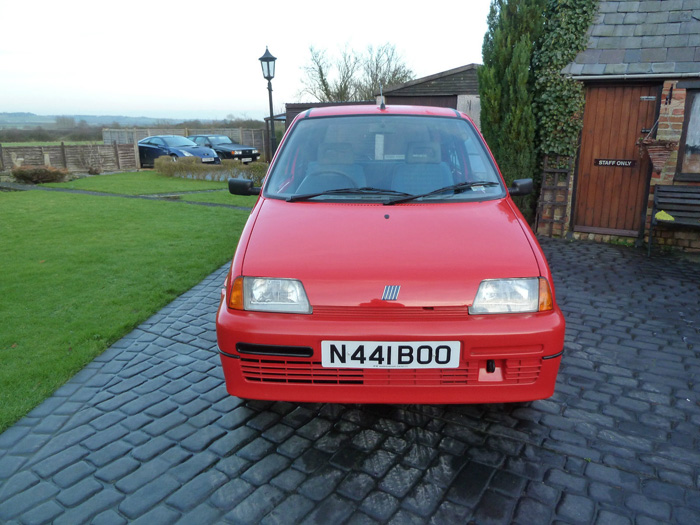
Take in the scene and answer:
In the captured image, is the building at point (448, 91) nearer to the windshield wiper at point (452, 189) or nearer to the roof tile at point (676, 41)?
the roof tile at point (676, 41)

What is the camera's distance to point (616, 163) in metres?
8.26

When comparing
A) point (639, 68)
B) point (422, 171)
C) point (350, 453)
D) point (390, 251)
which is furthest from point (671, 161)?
point (350, 453)

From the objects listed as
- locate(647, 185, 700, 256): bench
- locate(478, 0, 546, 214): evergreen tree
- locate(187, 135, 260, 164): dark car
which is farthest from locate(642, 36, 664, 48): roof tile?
locate(187, 135, 260, 164): dark car

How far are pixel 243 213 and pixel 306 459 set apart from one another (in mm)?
8771

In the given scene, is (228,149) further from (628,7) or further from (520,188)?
(520,188)

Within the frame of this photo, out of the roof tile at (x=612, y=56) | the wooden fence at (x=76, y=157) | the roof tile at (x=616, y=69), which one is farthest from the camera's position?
the wooden fence at (x=76, y=157)

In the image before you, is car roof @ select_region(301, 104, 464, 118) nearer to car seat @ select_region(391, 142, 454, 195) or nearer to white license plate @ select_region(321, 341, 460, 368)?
car seat @ select_region(391, 142, 454, 195)

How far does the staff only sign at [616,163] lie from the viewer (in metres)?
8.16

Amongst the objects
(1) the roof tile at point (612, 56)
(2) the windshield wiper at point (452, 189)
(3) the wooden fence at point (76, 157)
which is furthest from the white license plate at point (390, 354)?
(3) the wooden fence at point (76, 157)

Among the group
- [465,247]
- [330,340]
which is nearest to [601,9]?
[465,247]

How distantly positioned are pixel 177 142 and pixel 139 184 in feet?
23.2

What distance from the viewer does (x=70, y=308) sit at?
502 centimetres

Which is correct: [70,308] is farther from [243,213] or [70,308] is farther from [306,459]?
[243,213]

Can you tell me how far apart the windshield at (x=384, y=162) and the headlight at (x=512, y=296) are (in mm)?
854
